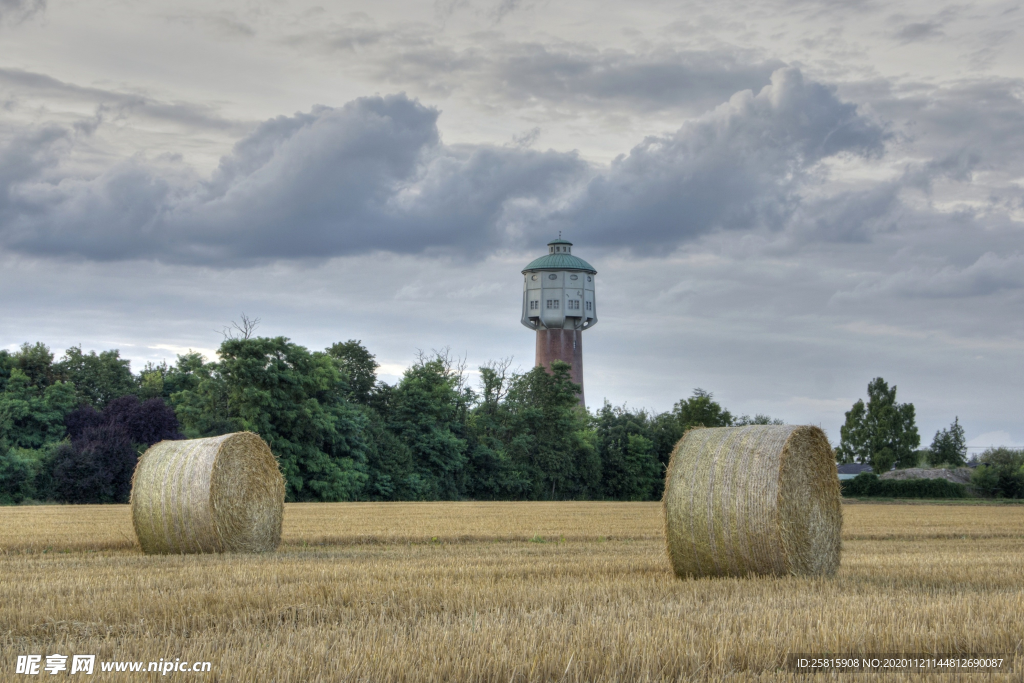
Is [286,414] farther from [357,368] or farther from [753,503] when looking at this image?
[753,503]

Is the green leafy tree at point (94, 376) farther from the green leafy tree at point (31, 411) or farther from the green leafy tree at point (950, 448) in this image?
the green leafy tree at point (950, 448)

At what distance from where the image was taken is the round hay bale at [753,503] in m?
10.5

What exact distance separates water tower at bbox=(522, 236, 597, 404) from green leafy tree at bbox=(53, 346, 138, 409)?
28963 millimetres

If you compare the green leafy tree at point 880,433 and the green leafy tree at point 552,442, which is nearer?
the green leafy tree at point 552,442

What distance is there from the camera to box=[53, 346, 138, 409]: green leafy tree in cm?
5300

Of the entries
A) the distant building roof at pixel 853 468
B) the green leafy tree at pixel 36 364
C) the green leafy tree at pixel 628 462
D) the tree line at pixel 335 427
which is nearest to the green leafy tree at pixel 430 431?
the tree line at pixel 335 427

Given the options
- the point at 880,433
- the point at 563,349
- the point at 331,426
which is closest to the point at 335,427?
the point at 331,426

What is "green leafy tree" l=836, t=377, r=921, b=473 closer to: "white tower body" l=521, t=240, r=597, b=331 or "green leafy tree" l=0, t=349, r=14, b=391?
"white tower body" l=521, t=240, r=597, b=331

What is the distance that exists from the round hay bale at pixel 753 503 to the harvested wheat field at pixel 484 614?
0.37m

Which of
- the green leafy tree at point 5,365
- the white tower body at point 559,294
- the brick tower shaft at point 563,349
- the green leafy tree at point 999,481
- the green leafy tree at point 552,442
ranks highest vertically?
the white tower body at point 559,294

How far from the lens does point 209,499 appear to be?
13.9 meters

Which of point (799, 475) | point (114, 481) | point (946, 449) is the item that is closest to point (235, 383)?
point (114, 481)

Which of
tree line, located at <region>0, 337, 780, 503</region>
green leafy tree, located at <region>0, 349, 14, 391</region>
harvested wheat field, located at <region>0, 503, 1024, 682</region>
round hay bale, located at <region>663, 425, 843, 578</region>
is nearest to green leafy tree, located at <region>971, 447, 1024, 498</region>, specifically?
tree line, located at <region>0, 337, 780, 503</region>

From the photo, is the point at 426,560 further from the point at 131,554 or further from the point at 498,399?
the point at 498,399
